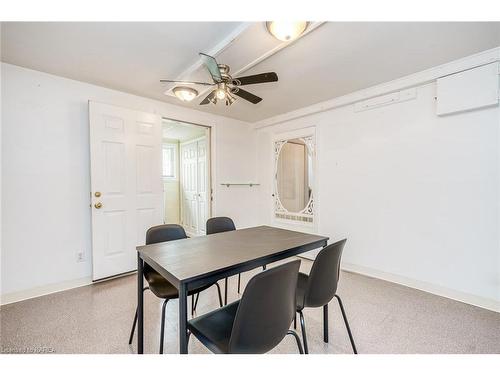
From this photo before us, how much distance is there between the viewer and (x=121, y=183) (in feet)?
9.37

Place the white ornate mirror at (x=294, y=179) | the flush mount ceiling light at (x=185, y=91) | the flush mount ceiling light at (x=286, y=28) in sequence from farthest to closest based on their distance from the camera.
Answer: the white ornate mirror at (x=294, y=179) < the flush mount ceiling light at (x=185, y=91) < the flush mount ceiling light at (x=286, y=28)

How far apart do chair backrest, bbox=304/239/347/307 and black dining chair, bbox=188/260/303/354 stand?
7.8 inches

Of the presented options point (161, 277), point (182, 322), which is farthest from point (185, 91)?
point (182, 322)

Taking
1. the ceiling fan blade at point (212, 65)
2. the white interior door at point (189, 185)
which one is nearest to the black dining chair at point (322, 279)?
the ceiling fan blade at point (212, 65)

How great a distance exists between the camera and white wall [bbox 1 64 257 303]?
88.5 inches

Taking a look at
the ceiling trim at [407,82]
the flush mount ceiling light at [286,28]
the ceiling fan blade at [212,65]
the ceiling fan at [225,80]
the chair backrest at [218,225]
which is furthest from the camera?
the chair backrest at [218,225]

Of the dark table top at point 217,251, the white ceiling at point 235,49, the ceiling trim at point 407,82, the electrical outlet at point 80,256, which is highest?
the white ceiling at point 235,49

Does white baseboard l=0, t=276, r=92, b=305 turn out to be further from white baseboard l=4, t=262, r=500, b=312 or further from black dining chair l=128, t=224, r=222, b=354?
black dining chair l=128, t=224, r=222, b=354

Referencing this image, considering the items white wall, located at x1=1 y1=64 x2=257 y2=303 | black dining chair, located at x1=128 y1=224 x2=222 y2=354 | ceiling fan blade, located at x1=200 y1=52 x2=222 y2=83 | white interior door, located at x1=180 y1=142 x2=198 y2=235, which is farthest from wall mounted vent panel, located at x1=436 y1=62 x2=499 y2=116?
white interior door, located at x1=180 y1=142 x2=198 y2=235

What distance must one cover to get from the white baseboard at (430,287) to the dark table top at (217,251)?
160cm

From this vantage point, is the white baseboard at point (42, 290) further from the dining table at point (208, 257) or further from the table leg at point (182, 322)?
the table leg at point (182, 322)

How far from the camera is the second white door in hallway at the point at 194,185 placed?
15.3 feet
